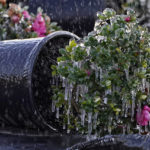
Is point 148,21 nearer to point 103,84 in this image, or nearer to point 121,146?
point 103,84

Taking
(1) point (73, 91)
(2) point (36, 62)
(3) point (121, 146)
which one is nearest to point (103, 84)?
(1) point (73, 91)

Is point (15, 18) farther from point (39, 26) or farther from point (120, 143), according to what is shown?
point (120, 143)

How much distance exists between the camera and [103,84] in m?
2.88

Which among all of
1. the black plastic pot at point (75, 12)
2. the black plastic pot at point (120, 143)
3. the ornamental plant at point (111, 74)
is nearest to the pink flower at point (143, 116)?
the ornamental plant at point (111, 74)

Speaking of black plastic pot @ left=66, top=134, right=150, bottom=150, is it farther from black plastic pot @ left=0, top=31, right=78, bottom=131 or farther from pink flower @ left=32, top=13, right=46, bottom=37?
pink flower @ left=32, top=13, right=46, bottom=37

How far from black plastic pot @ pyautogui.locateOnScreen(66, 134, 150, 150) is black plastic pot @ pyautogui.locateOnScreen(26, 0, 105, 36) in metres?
4.72

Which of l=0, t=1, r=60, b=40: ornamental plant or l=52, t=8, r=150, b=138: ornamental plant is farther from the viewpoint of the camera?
l=0, t=1, r=60, b=40: ornamental plant

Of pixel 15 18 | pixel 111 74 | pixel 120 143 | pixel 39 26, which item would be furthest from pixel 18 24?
pixel 120 143

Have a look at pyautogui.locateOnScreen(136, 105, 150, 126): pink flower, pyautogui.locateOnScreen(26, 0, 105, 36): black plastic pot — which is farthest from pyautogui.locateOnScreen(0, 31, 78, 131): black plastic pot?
pyautogui.locateOnScreen(26, 0, 105, 36): black plastic pot

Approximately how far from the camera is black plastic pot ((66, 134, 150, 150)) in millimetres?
2102

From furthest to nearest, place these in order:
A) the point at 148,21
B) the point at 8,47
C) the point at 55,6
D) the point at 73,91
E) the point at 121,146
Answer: the point at 148,21 < the point at 55,6 < the point at 8,47 < the point at 73,91 < the point at 121,146

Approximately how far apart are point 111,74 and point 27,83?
2.98 ft

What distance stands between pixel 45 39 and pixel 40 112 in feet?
2.27

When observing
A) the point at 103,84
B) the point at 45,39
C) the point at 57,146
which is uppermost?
the point at 45,39
